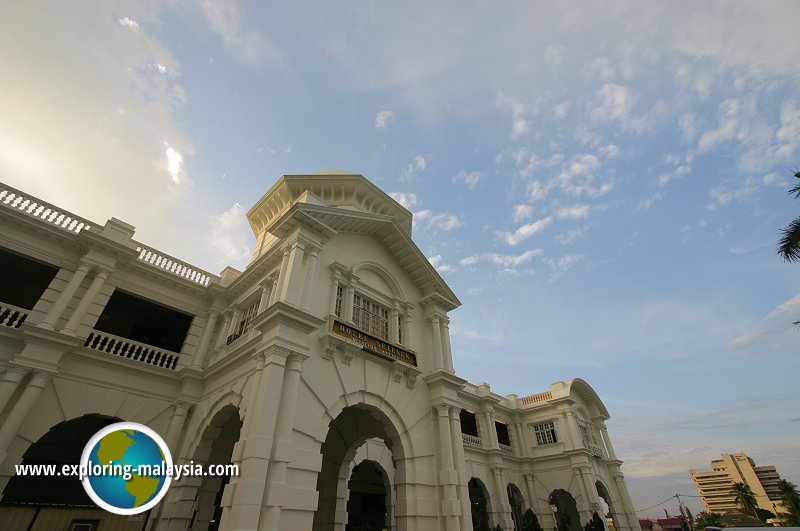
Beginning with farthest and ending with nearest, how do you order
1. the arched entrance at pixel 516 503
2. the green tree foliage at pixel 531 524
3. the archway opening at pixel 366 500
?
1. the arched entrance at pixel 516 503
2. the green tree foliage at pixel 531 524
3. the archway opening at pixel 366 500

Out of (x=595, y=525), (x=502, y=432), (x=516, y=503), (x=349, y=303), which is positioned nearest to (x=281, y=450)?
(x=349, y=303)

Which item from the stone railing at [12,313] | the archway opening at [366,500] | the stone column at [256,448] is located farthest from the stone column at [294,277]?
the archway opening at [366,500]

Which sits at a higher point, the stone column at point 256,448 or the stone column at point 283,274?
the stone column at point 283,274

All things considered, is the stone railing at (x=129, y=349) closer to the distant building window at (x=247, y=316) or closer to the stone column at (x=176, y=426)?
the stone column at (x=176, y=426)

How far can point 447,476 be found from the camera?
41.4 ft

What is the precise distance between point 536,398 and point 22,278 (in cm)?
3209

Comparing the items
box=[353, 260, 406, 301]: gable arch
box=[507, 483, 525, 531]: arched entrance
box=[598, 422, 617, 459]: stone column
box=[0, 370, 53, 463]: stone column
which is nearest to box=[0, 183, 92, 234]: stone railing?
box=[0, 370, 53, 463]: stone column

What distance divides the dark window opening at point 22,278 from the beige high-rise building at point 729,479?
485ft

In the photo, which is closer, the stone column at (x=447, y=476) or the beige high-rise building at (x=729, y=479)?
the stone column at (x=447, y=476)

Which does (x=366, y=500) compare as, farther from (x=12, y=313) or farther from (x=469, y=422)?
(x=12, y=313)

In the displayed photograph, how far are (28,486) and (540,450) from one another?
29043mm

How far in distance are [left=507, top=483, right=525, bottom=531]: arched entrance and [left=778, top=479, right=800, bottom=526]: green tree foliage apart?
3691cm

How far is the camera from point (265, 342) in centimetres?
1050

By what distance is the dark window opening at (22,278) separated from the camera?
13.6 m
